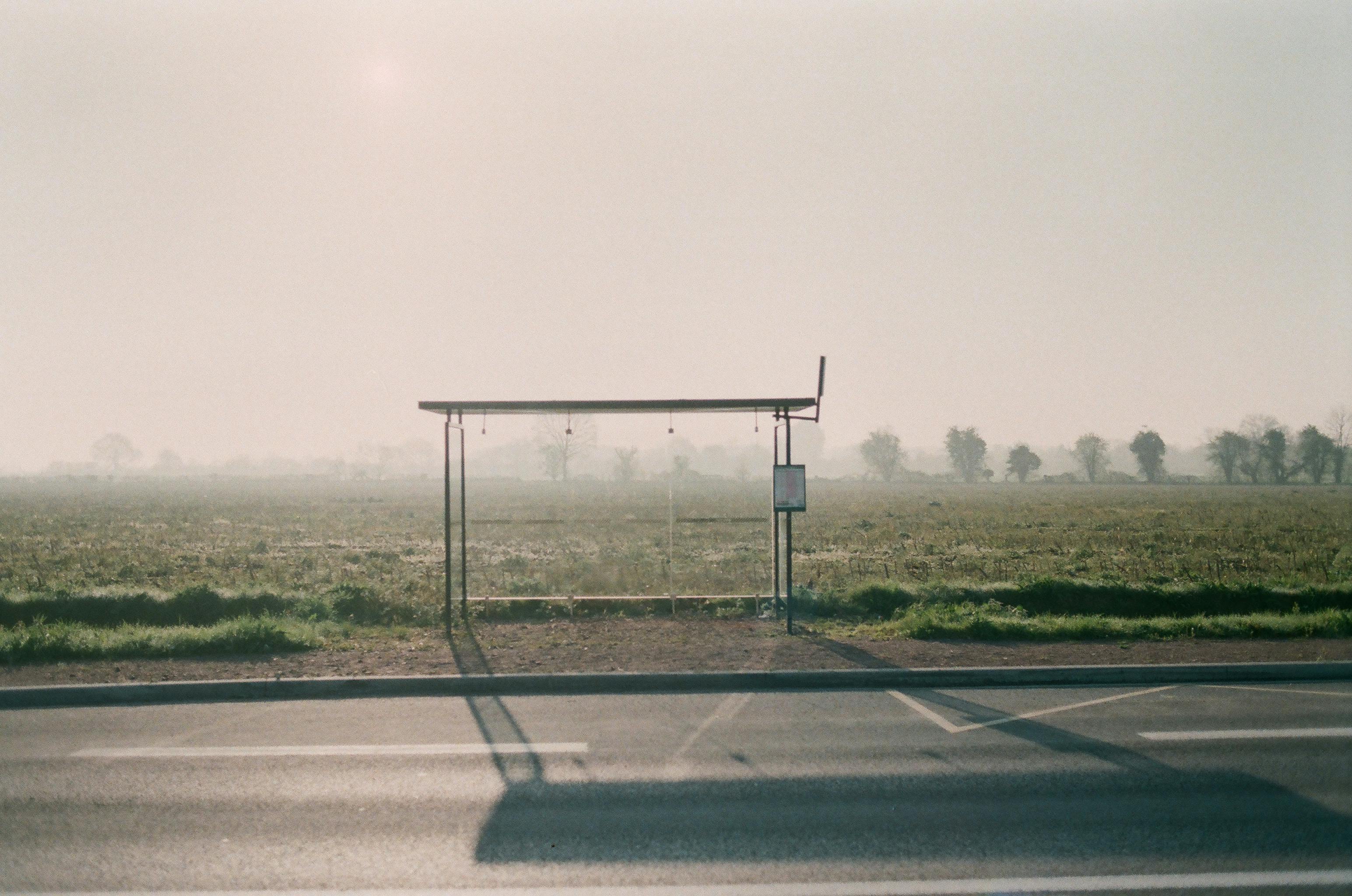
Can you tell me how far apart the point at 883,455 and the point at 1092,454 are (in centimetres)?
3629

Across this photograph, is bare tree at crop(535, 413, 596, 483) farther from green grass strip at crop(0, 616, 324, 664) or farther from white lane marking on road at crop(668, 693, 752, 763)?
white lane marking on road at crop(668, 693, 752, 763)

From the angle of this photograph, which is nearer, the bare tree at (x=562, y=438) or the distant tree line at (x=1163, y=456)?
the bare tree at (x=562, y=438)

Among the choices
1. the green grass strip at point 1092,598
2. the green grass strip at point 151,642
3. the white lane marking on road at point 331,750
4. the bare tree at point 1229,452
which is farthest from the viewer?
the bare tree at point 1229,452

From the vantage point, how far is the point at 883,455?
17238 cm

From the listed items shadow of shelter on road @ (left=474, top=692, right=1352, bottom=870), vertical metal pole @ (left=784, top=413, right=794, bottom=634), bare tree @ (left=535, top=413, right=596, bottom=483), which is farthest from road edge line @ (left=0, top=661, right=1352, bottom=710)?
bare tree @ (left=535, top=413, right=596, bottom=483)

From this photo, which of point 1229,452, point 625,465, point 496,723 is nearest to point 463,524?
point 625,465

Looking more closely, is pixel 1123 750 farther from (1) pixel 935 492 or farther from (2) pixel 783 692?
(1) pixel 935 492

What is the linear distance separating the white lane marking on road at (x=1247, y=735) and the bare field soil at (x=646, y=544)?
689 cm

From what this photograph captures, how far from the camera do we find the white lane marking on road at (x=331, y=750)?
274 inches

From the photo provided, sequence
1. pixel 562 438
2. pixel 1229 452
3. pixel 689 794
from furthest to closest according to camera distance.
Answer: pixel 1229 452 < pixel 562 438 < pixel 689 794

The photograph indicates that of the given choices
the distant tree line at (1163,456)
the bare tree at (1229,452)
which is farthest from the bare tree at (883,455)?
the bare tree at (1229,452)

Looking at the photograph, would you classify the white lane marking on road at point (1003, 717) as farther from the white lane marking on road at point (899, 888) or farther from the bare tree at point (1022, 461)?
Answer: the bare tree at point (1022, 461)

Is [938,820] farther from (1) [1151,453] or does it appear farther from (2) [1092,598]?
(1) [1151,453]

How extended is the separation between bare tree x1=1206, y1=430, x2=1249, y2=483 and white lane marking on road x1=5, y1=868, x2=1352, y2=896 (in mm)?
143926
